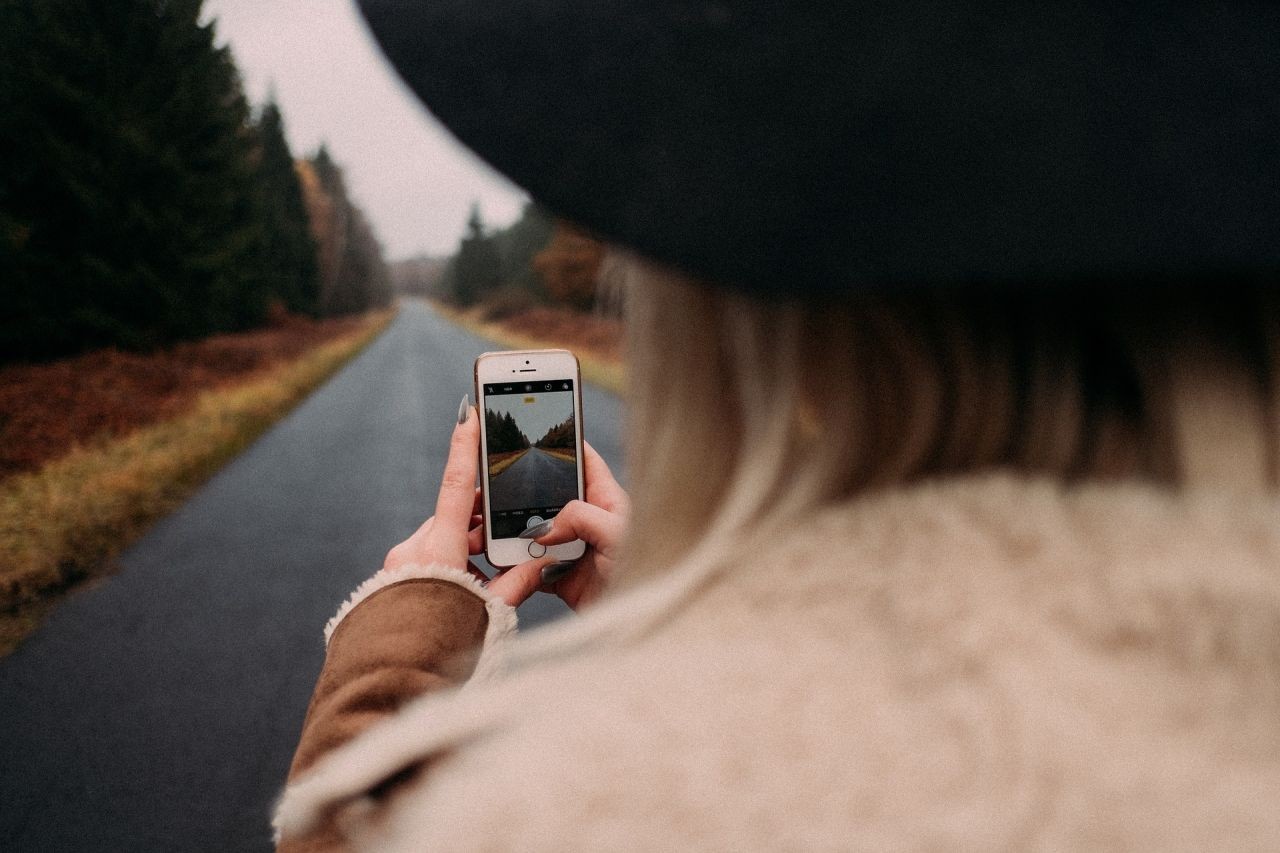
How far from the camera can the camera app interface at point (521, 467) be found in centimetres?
181

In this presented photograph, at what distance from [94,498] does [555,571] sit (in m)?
5.87

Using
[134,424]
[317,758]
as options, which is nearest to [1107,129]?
[317,758]

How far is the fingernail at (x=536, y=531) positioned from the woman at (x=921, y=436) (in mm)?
1143

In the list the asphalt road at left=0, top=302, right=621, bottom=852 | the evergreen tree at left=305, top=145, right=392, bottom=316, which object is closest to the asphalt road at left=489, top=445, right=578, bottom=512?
the asphalt road at left=0, top=302, right=621, bottom=852

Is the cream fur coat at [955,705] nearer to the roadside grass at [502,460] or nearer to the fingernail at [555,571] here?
the fingernail at [555,571]

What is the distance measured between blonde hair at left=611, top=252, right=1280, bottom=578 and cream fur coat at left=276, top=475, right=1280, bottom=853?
4cm

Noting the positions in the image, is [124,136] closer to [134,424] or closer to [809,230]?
[134,424]

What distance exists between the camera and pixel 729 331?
60 cm

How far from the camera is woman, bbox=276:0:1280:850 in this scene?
0.44 metres

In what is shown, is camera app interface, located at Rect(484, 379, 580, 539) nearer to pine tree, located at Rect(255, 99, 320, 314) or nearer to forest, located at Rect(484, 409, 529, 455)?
forest, located at Rect(484, 409, 529, 455)

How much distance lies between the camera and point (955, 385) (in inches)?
21.8

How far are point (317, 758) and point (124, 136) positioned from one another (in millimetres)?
17915

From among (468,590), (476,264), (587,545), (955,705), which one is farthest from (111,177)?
(476,264)

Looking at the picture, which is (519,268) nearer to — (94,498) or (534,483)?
(94,498)
